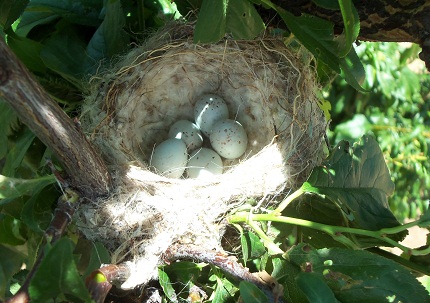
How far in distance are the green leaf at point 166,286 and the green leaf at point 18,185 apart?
213 millimetres

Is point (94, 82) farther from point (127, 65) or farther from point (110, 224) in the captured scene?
point (110, 224)

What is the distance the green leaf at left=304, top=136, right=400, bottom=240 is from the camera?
0.96 metres

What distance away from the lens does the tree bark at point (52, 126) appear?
0.65m

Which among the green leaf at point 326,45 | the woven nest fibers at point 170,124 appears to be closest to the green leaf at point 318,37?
the green leaf at point 326,45

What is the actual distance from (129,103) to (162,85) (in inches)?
5.5

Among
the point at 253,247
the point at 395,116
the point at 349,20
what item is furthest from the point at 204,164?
the point at 395,116

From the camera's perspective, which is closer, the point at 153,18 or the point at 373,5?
the point at 373,5

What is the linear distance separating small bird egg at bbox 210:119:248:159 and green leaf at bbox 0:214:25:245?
45cm

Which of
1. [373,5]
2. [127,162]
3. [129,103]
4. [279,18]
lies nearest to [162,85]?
[129,103]

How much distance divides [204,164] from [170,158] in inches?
3.4

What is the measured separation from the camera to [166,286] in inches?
34.9

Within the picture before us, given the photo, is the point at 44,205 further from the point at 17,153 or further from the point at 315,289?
the point at 315,289

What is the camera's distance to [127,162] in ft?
3.83

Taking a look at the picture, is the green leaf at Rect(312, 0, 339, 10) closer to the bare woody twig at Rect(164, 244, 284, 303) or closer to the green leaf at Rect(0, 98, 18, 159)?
the bare woody twig at Rect(164, 244, 284, 303)
